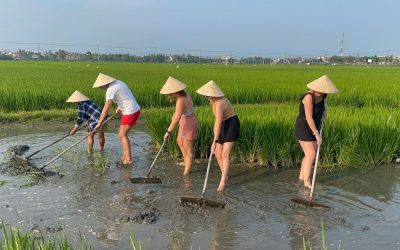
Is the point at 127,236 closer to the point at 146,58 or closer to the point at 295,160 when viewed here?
the point at 295,160

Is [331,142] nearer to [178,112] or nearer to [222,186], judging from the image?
[222,186]

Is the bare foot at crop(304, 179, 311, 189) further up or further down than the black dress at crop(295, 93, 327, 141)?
further down

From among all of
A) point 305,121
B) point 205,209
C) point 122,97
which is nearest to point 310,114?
point 305,121

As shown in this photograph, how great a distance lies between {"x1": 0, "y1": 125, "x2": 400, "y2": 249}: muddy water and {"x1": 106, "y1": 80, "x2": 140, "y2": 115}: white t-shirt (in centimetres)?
85

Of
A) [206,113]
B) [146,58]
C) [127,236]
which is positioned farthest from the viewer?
[146,58]

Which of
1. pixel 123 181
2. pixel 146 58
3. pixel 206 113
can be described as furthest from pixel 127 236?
pixel 146 58

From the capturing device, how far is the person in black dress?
475 centimetres

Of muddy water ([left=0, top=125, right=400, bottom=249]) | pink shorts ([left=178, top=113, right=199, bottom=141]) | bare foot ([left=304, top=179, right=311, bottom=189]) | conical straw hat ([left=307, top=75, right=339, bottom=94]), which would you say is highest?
conical straw hat ([left=307, top=75, right=339, bottom=94])

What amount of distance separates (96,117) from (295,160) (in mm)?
3146

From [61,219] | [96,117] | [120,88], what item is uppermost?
[120,88]

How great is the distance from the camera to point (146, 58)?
83625 mm

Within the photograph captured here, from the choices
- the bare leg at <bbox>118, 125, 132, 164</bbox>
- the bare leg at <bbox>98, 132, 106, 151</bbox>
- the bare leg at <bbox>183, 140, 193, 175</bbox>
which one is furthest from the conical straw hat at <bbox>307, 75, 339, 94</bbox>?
the bare leg at <bbox>98, 132, 106, 151</bbox>

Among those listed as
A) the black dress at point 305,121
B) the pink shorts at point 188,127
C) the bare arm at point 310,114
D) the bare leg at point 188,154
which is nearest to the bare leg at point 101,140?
the bare leg at point 188,154

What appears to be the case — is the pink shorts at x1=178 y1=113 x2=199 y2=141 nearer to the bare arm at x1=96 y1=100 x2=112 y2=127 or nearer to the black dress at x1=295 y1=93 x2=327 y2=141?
the bare arm at x1=96 y1=100 x2=112 y2=127
